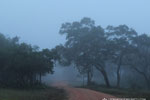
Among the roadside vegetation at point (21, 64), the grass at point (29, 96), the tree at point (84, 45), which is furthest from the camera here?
the tree at point (84, 45)

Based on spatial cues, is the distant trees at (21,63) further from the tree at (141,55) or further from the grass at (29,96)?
the tree at (141,55)

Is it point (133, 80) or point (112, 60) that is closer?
point (112, 60)

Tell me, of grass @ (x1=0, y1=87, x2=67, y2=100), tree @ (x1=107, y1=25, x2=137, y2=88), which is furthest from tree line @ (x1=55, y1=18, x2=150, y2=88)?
grass @ (x1=0, y1=87, x2=67, y2=100)

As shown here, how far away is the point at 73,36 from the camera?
171 ft

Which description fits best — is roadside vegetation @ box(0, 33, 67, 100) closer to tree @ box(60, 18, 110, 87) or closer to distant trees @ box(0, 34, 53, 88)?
distant trees @ box(0, 34, 53, 88)

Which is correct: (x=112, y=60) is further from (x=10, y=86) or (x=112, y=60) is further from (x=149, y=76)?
(x=10, y=86)

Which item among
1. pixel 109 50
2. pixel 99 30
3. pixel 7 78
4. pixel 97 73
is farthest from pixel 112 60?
pixel 97 73

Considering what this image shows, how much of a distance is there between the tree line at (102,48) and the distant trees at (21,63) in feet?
20.0

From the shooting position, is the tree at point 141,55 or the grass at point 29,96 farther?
the tree at point 141,55

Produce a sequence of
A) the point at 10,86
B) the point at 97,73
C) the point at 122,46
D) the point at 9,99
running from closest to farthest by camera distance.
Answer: the point at 9,99 < the point at 10,86 < the point at 122,46 < the point at 97,73

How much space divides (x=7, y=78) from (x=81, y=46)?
14.4 metres

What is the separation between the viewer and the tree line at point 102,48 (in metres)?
50.1

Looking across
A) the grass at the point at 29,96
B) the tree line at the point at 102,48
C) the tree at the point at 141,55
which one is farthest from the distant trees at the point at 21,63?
the tree at the point at 141,55

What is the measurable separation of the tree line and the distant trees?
6.11 m
